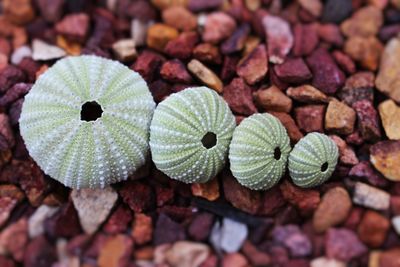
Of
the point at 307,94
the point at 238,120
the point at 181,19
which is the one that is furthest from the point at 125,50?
the point at 307,94

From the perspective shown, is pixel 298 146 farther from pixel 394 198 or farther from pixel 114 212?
pixel 114 212

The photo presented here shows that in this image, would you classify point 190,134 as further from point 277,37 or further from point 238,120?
point 277,37

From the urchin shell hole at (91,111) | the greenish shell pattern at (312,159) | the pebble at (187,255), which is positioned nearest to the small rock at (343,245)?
the greenish shell pattern at (312,159)

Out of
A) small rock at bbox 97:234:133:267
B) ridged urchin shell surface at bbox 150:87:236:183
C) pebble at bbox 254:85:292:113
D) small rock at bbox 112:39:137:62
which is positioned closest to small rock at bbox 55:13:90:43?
small rock at bbox 112:39:137:62

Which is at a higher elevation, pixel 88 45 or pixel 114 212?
pixel 88 45

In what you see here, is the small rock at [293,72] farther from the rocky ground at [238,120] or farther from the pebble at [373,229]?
the pebble at [373,229]

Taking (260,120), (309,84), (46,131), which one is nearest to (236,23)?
(309,84)
